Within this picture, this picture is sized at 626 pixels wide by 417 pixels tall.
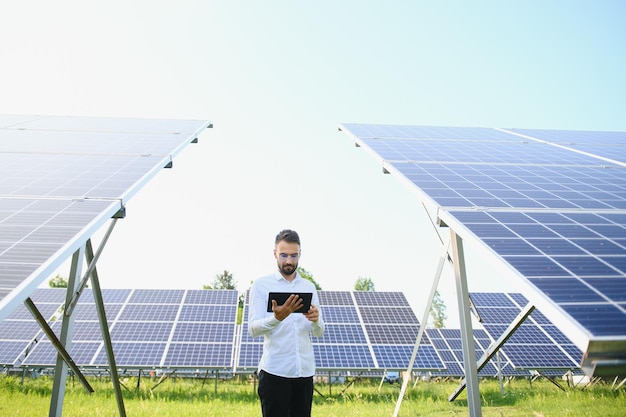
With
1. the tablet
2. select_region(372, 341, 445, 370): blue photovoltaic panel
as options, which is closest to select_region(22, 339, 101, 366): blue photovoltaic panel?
select_region(372, 341, 445, 370): blue photovoltaic panel

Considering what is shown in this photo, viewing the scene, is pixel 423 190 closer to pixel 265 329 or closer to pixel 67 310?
pixel 265 329

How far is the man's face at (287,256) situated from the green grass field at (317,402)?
562cm

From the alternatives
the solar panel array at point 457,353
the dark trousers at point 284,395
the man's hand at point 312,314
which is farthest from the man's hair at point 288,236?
the solar panel array at point 457,353

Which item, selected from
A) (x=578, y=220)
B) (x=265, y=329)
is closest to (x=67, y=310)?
(x=265, y=329)

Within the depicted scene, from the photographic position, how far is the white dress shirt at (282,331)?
13.8 ft

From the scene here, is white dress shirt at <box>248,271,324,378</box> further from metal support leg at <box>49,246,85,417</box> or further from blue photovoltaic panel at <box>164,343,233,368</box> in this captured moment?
blue photovoltaic panel at <box>164,343,233,368</box>

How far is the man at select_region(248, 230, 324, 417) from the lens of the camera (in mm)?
4176

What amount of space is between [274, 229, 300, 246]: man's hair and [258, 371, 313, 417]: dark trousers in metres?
1.15

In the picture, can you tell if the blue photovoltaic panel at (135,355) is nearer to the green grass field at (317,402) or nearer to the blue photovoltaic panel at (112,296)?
the green grass field at (317,402)

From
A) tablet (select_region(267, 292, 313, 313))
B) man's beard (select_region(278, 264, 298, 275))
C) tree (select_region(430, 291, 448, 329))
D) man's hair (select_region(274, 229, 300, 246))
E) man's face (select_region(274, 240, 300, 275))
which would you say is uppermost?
man's hair (select_region(274, 229, 300, 246))

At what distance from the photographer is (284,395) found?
4.18 meters

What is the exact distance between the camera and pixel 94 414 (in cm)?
880

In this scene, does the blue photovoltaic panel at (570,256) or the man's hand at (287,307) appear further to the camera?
the man's hand at (287,307)

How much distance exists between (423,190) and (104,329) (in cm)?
406
